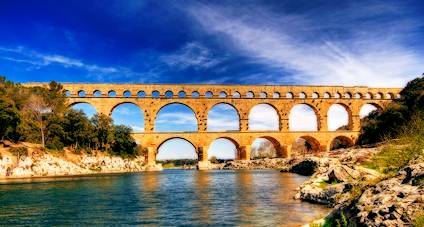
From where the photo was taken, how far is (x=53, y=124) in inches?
1844

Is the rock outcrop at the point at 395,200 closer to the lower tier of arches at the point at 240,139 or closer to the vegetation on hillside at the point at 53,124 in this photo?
the vegetation on hillside at the point at 53,124

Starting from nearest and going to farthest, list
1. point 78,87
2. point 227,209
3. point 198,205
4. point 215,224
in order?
point 215,224, point 227,209, point 198,205, point 78,87

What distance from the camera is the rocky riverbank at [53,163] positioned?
37.2 metres

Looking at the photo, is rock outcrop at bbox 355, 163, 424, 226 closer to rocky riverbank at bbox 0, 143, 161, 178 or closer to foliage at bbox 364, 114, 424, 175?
foliage at bbox 364, 114, 424, 175

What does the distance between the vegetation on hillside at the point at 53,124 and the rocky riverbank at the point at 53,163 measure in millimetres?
1590

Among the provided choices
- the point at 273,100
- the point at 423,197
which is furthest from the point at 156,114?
the point at 423,197

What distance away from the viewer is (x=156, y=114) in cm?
6072

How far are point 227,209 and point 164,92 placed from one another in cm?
4885

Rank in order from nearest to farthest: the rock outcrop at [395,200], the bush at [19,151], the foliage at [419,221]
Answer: the foliage at [419,221]
the rock outcrop at [395,200]
the bush at [19,151]

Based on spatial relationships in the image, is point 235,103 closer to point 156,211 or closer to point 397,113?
point 397,113

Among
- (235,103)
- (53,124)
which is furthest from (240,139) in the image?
(53,124)

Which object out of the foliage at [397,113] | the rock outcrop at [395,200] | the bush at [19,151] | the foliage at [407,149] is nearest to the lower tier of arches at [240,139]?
the foliage at [397,113]

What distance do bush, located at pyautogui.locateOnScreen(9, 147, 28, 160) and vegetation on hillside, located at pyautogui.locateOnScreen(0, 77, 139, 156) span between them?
1887mm

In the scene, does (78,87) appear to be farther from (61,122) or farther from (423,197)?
(423,197)
